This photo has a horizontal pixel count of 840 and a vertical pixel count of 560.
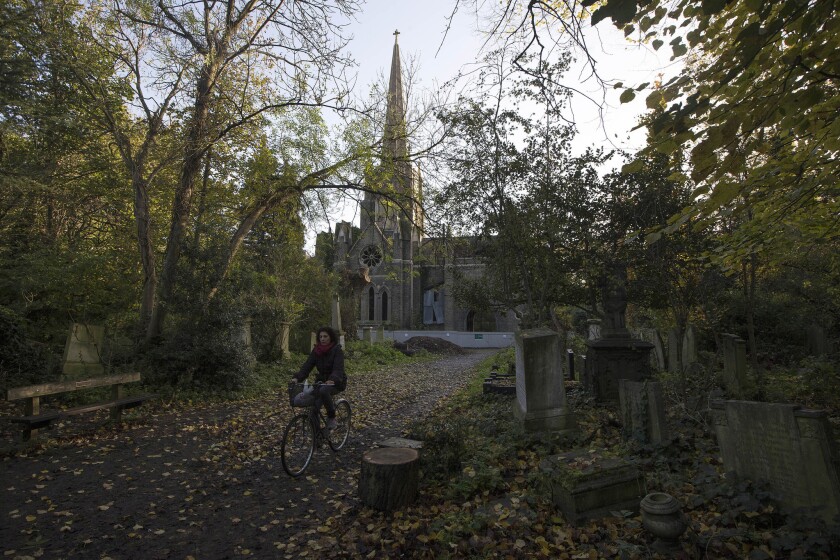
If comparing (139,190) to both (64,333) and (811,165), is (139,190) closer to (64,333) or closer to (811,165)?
(64,333)

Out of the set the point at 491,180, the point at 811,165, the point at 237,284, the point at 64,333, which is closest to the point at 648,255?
the point at 491,180

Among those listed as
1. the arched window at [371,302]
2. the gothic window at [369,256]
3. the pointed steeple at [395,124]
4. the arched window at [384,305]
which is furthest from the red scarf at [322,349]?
the arched window at [371,302]

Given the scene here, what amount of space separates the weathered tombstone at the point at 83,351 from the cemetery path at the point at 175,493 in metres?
2.14

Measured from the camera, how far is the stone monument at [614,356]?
8297 millimetres

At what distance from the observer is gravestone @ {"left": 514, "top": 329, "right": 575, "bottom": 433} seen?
6.46 meters

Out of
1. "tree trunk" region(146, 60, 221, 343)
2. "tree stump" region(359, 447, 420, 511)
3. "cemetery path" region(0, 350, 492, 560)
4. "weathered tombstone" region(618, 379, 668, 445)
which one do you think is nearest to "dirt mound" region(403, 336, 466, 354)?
"tree trunk" region(146, 60, 221, 343)

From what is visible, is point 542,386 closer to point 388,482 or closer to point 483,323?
point 388,482

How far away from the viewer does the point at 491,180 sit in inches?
372

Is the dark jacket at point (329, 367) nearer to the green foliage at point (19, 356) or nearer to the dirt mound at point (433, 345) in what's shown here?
the green foliage at point (19, 356)

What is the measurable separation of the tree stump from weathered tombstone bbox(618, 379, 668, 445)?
2.65m

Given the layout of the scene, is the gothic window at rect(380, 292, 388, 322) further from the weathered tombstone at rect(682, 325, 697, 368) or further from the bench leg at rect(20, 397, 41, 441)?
the bench leg at rect(20, 397, 41, 441)

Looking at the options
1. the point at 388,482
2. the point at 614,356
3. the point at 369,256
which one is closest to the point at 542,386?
the point at 614,356

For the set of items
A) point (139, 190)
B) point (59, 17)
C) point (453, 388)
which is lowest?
point (453, 388)

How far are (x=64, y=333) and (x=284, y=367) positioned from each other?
18.2 ft
